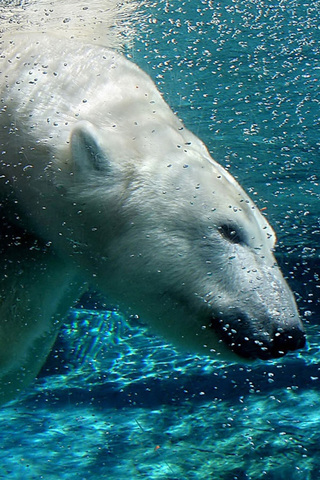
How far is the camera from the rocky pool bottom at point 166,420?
2131 mm

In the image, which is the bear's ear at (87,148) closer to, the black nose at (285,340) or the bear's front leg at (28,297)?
the bear's front leg at (28,297)

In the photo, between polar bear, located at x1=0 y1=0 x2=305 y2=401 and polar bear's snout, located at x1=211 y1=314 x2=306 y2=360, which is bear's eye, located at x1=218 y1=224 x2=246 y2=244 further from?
polar bear's snout, located at x1=211 y1=314 x2=306 y2=360

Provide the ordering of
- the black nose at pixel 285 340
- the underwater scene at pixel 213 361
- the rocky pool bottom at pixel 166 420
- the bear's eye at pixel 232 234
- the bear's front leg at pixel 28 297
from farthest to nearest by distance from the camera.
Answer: the underwater scene at pixel 213 361 → the rocky pool bottom at pixel 166 420 → the bear's front leg at pixel 28 297 → the bear's eye at pixel 232 234 → the black nose at pixel 285 340

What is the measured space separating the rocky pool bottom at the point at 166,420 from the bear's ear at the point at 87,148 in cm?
122

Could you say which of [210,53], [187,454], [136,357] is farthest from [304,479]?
[210,53]

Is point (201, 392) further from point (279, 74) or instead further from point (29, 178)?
point (279, 74)

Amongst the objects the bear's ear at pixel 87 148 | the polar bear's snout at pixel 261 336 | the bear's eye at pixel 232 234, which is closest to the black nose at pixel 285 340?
the polar bear's snout at pixel 261 336

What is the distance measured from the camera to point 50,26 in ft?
8.39

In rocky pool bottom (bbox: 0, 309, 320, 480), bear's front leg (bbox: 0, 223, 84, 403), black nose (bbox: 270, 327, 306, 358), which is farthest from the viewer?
rocky pool bottom (bbox: 0, 309, 320, 480)

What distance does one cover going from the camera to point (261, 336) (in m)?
1.17

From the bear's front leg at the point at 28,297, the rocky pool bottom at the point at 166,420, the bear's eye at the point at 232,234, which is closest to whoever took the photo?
the bear's eye at the point at 232,234

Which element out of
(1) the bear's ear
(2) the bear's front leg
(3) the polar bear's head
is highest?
(1) the bear's ear

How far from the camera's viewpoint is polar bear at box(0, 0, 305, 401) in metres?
1.24

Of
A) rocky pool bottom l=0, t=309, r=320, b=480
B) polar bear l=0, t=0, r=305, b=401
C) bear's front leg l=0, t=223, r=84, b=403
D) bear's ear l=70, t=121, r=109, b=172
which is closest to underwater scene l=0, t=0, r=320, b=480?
rocky pool bottom l=0, t=309, r=320, b=480
